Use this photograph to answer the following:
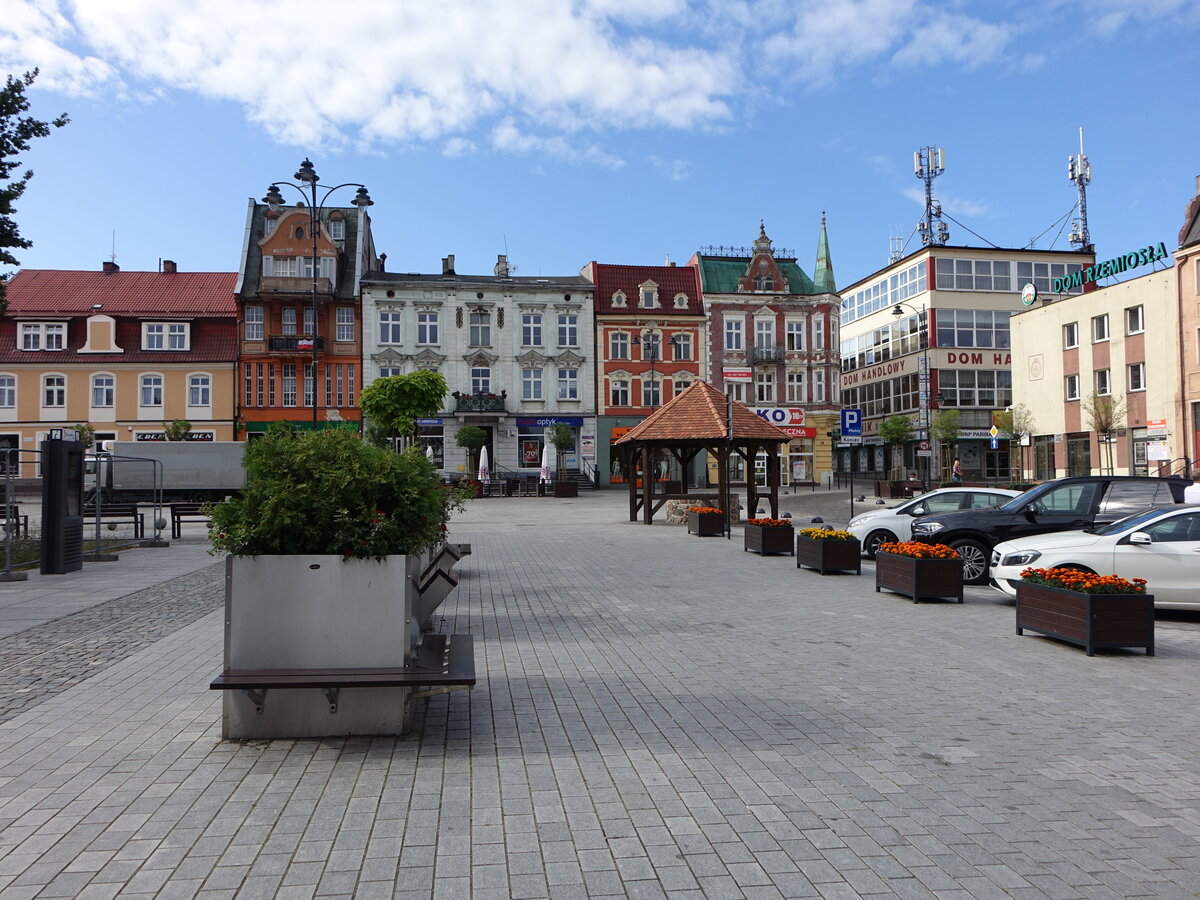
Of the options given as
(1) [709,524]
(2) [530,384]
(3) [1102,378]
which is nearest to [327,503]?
(1) [709,524]

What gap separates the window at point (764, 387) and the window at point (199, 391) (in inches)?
1254

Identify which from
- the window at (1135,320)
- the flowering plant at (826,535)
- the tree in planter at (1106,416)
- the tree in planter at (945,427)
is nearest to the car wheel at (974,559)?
the flowering plant at (826,535)

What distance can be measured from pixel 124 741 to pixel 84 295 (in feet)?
183

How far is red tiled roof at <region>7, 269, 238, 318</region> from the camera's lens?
173ft

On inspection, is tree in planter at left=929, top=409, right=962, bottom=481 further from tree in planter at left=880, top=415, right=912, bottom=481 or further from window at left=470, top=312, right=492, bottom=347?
window at left=470, top=312, right=492, bottom=347

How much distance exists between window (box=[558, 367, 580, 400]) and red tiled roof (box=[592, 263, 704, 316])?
4.16 metres

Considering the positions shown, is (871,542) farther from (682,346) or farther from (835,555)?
(682,346)

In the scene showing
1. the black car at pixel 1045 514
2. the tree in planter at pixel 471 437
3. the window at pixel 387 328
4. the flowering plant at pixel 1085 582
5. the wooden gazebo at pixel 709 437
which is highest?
the window at pixel 387 328

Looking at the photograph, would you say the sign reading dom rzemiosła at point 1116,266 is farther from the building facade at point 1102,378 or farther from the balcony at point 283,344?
the balcony at point 283,344

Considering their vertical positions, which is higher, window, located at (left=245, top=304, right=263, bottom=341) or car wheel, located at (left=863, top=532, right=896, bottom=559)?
window, located at (left=245, top=304, right=263, bottom=341)

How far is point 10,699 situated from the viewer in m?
6.66

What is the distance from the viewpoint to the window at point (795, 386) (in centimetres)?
5931

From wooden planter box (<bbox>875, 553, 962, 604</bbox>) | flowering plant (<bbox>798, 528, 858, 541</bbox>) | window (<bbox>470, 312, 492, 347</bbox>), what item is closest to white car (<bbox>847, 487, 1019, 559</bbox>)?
flowering plant (<bbox>798, 528, 858, 541</bbox>)

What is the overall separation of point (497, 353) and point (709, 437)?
32659 mm
